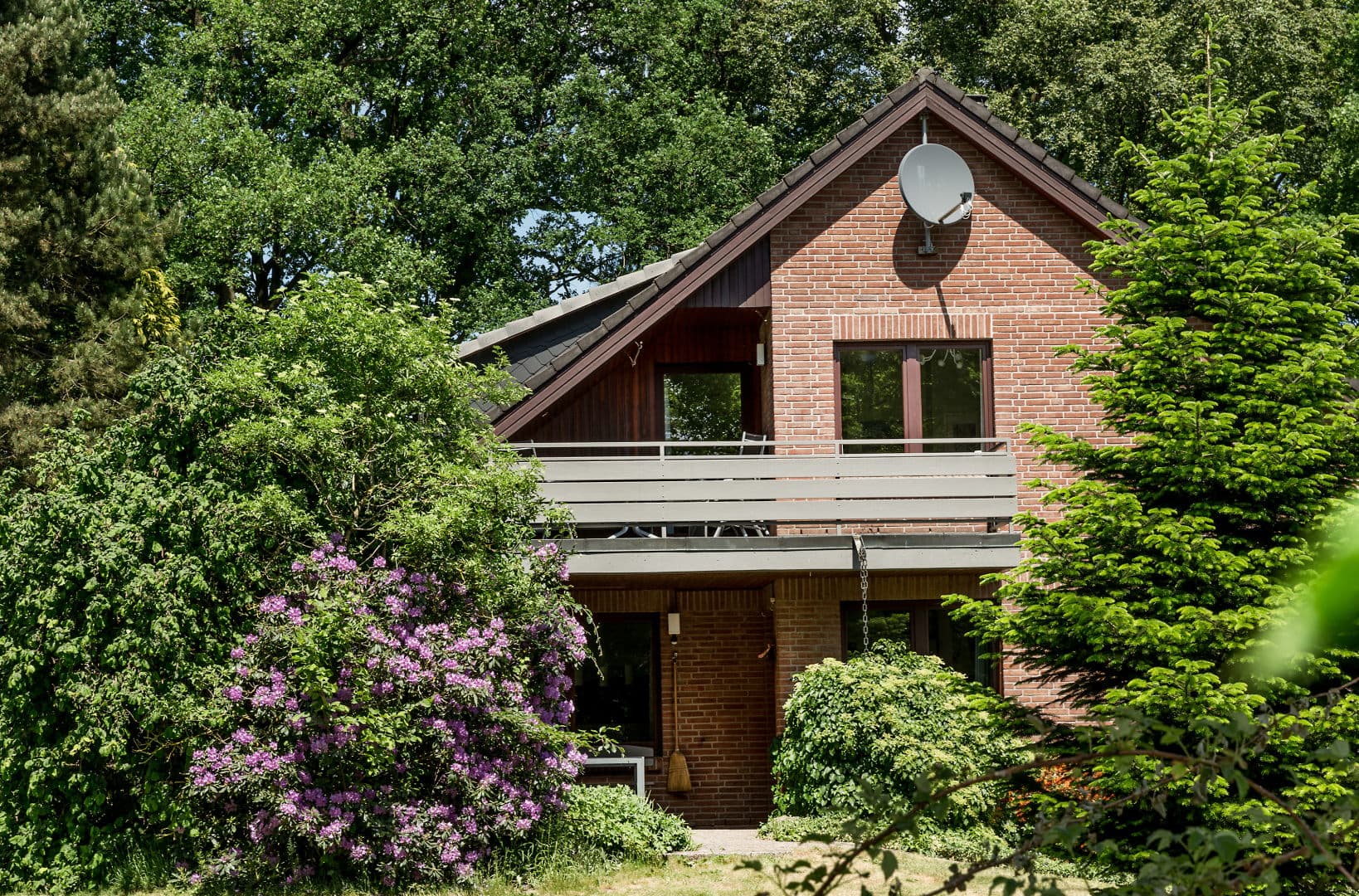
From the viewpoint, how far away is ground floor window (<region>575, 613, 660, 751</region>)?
1830cm

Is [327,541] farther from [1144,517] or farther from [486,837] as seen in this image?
[1144,517]

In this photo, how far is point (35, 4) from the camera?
24188 millimetres

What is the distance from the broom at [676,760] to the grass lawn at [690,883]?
4.87 metres

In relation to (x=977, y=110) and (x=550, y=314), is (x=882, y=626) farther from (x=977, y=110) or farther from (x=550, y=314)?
(x=550, y=314)

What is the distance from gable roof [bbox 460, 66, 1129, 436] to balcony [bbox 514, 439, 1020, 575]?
97 centimetres

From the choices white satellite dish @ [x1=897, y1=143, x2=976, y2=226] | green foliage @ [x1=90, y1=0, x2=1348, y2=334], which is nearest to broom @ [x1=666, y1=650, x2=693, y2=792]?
white satellite dish @ [x1=897, y1=143, x2=976, y2=226]

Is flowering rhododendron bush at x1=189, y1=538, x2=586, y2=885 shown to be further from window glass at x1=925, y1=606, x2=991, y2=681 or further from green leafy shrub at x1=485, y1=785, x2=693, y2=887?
window glass at x1=925, y1=606, x2=991, y2=681

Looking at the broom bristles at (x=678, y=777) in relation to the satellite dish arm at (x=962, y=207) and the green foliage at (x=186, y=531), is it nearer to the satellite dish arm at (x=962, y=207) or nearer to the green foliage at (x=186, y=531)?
the green foliage at (x=186, y=531)

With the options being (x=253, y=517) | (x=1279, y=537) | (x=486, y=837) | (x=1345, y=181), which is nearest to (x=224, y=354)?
(x=253, y=517)

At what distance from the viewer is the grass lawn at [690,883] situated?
36.7 feet

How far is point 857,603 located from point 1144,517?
687 centimetres

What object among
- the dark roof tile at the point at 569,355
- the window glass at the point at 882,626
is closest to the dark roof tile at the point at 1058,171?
the window glass at the point at 882,626

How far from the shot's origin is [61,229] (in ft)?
77.5

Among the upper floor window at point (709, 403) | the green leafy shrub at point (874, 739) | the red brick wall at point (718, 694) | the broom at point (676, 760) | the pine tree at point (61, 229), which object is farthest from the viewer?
the pine tree at point (61, 229)
